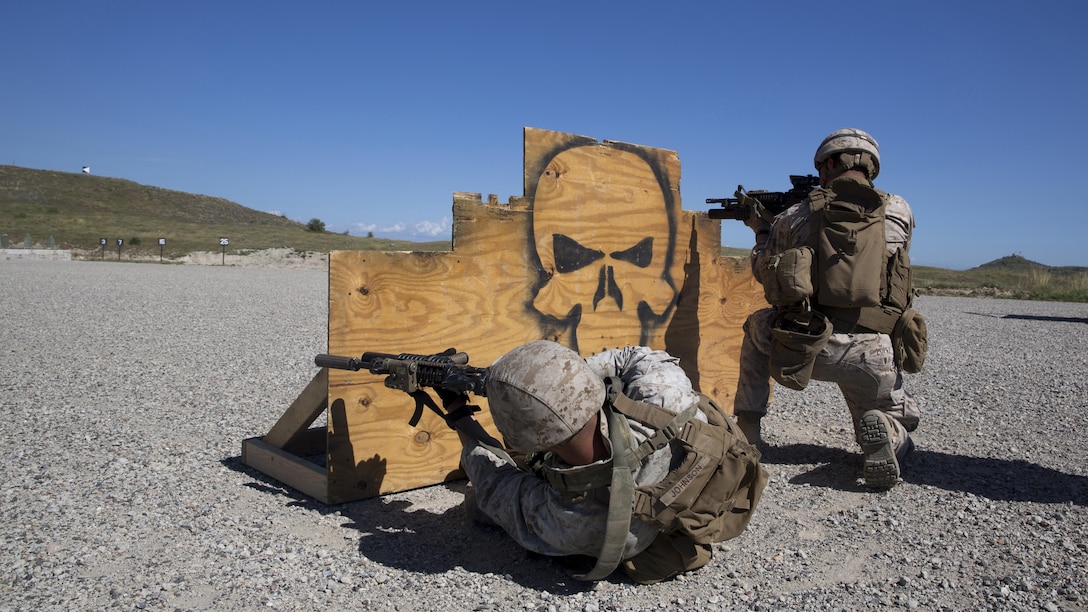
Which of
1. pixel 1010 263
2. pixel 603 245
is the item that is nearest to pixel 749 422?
pixel 603 245

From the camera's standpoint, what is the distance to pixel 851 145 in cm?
418

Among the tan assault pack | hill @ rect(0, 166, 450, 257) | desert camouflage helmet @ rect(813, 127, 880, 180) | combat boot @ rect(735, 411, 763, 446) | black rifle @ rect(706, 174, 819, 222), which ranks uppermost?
hill @ rect(0, 166, 450, 257)

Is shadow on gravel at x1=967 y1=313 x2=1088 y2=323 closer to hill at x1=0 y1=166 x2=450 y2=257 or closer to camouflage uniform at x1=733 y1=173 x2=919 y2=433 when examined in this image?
camouflage uniform at x1=733 y1=173 x2=919 y2=433

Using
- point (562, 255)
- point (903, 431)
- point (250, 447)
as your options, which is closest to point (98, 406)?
point (250, 447)

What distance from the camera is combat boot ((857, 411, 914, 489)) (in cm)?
390

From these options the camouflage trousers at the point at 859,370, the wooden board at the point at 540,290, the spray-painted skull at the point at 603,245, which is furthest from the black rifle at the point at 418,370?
the camouflage trousers at the point at 859,370

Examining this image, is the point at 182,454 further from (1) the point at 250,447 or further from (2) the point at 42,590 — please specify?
(2) the point at 42,590

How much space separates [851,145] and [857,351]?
1.24 meters

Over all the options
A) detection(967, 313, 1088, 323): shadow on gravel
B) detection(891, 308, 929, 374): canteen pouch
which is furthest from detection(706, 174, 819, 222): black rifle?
detection(967, 313, 1088, 323): shadow on gravel

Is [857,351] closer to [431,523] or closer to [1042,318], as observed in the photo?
[431,523]

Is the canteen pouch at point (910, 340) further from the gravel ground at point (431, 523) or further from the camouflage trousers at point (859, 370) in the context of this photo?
the gravel ground at point (431, 523)

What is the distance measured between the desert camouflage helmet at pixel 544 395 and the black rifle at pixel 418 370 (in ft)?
1.49

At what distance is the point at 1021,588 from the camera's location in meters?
A: 2.85

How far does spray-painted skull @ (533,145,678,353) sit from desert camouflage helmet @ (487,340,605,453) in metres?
1.76
